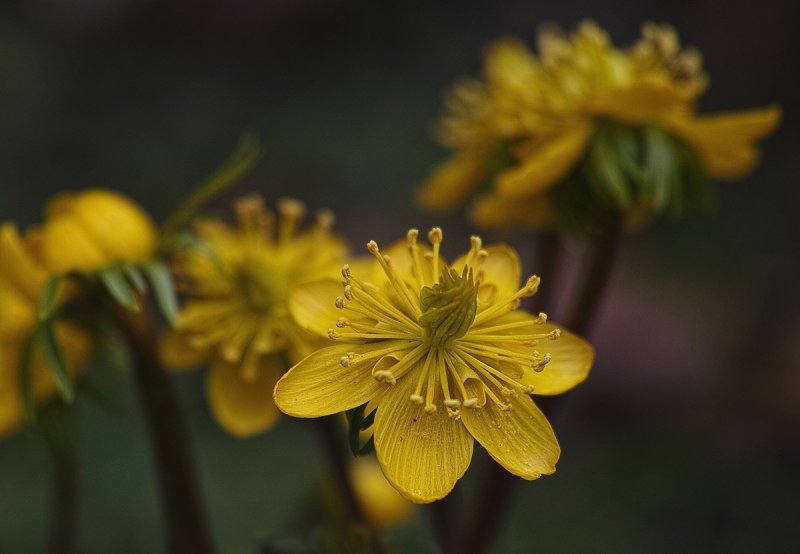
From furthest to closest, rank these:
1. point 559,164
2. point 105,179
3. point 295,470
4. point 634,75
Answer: point 105,179 → point 295,470 → point 634,75 → point 559,164

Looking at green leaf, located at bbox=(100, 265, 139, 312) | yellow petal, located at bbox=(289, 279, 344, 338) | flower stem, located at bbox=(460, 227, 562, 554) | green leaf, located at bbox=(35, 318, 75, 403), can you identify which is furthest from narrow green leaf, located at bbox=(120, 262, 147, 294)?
flower stem, located at bbox=(460, 227, 562, 554)

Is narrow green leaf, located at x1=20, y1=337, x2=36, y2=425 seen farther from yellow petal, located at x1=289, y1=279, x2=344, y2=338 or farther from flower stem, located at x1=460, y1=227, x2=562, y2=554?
flower stem, located at x1=460, y1=227, x2=562, y2=554

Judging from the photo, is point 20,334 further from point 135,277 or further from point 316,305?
point 316,305

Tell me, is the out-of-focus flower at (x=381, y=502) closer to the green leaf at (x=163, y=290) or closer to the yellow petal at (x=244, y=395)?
the yellow petal at (x=244, y=395)

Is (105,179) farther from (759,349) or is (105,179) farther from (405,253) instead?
(405,253)

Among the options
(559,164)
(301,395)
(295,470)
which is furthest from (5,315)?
(295,470)

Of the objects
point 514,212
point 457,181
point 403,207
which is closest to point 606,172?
point 514,212
